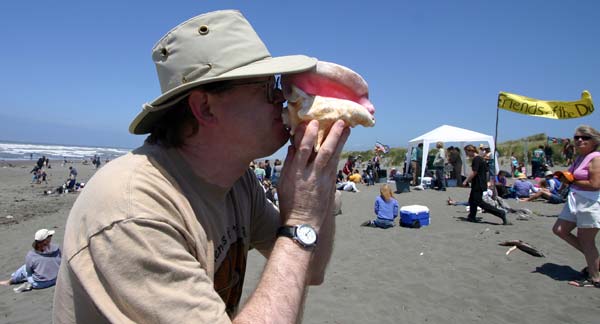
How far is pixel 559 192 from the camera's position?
12.8 meters

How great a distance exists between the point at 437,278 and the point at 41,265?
6407 millimetres

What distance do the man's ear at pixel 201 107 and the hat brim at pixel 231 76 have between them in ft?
0.14

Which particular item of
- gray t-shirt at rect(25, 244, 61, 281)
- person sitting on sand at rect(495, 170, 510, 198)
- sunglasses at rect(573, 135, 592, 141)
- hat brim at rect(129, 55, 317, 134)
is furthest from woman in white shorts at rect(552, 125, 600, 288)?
gray t-shirt at rect(25, 244, 61, 281)

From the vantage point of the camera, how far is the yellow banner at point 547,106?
9.94m

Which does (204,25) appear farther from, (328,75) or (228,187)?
(228,187)

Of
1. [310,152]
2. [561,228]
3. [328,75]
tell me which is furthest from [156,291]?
[561,228]

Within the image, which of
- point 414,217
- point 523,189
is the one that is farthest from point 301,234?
point 523,189

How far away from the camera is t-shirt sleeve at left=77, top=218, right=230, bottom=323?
964mm

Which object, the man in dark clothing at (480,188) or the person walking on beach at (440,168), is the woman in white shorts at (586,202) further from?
the person walking on beach at (440,168)

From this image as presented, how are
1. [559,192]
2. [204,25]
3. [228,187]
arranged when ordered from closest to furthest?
[204,25]
[228,187]
[559,192]

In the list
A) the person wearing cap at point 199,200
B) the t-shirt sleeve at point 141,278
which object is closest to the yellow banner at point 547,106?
the person wearing cap at point 199,200

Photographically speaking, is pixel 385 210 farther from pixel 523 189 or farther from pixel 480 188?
pixel 523 189

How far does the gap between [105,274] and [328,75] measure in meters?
1.04

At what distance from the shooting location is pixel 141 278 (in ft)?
3.20
